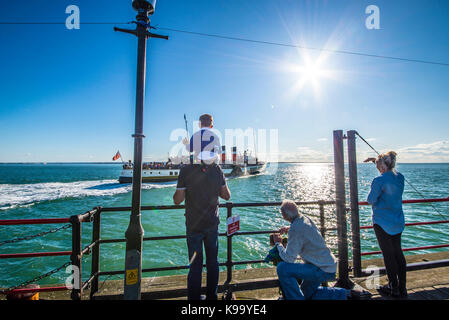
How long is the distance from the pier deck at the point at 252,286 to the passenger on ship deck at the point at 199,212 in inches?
34.4

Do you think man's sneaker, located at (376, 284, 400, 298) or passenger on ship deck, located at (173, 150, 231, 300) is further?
man's sneaker, located at (376, 284, 400, 298)

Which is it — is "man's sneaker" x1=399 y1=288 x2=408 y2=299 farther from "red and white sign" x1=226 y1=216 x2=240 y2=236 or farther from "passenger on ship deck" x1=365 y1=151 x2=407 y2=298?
"red and white sign" x1=226 y1=216 x2=240 y2=236

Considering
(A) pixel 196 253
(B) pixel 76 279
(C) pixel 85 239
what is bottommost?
(C) pixel 85 239

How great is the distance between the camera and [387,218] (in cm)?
288

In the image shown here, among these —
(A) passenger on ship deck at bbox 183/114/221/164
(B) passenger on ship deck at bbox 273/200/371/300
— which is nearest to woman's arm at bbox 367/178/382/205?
(B) passenger on ship deck at bbox 273/200/371/300

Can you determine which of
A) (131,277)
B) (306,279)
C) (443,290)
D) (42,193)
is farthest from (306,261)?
(42,193)

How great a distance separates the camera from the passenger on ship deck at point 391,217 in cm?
284

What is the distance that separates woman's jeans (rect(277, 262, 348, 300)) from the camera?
238cm

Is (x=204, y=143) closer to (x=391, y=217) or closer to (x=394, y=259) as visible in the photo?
(x=391, y=217)

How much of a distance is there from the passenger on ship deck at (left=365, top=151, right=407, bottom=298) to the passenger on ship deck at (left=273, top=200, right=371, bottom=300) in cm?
107

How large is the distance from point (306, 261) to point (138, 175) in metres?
2.20
